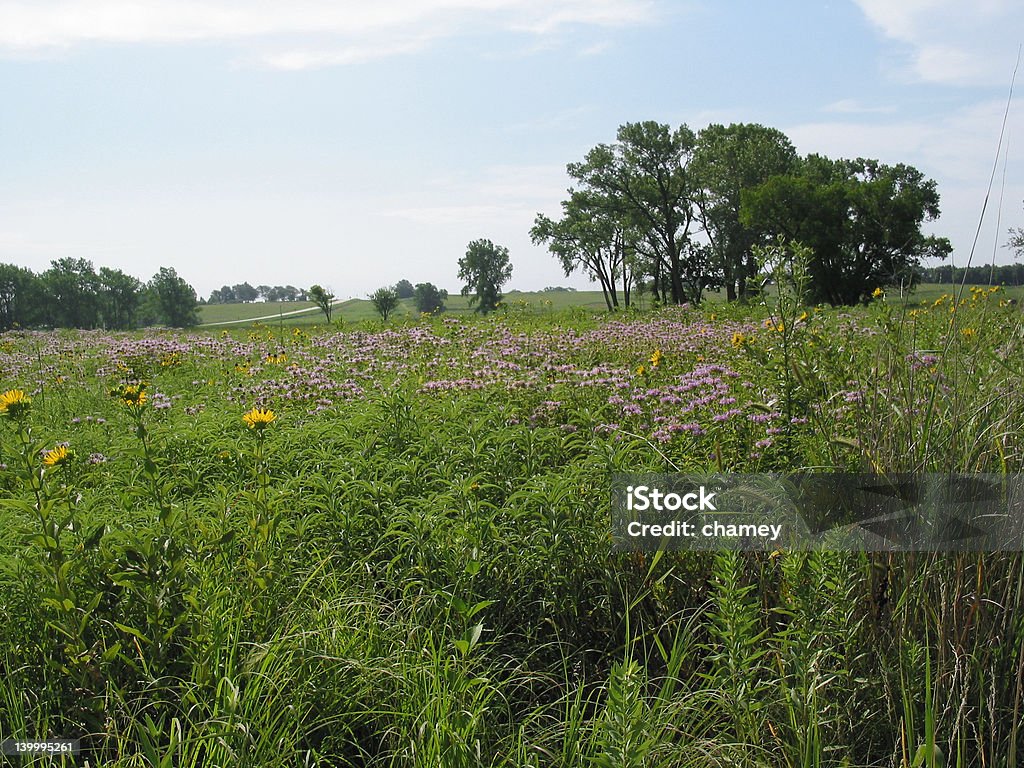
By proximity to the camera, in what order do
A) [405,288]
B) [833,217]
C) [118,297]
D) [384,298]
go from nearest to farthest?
[833,217] < [384,298] < [118,297] < [405,288]

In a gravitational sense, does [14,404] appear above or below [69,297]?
below

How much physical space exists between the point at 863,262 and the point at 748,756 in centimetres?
A: 3245

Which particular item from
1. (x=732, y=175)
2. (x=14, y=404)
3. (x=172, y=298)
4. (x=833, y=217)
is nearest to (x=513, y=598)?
(x=14, y=404)

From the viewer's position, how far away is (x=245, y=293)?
144750 mm

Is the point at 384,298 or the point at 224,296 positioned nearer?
the point at 384,298

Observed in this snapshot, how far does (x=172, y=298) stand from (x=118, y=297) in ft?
22.3

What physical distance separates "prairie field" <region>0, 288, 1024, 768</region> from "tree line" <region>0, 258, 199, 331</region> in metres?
64.6

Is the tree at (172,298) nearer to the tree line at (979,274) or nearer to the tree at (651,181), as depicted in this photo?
the tree at (651,181)

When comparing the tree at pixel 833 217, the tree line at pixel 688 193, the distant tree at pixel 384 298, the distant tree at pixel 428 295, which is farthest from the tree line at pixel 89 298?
the tree at pixel 833 217

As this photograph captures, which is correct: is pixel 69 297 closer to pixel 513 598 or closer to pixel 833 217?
pixel 833 217

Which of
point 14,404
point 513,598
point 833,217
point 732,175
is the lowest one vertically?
point 513,598

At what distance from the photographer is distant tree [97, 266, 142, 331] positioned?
73.9m

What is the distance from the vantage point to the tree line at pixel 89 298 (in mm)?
66812

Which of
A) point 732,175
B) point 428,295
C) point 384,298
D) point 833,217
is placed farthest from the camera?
point 428,295
